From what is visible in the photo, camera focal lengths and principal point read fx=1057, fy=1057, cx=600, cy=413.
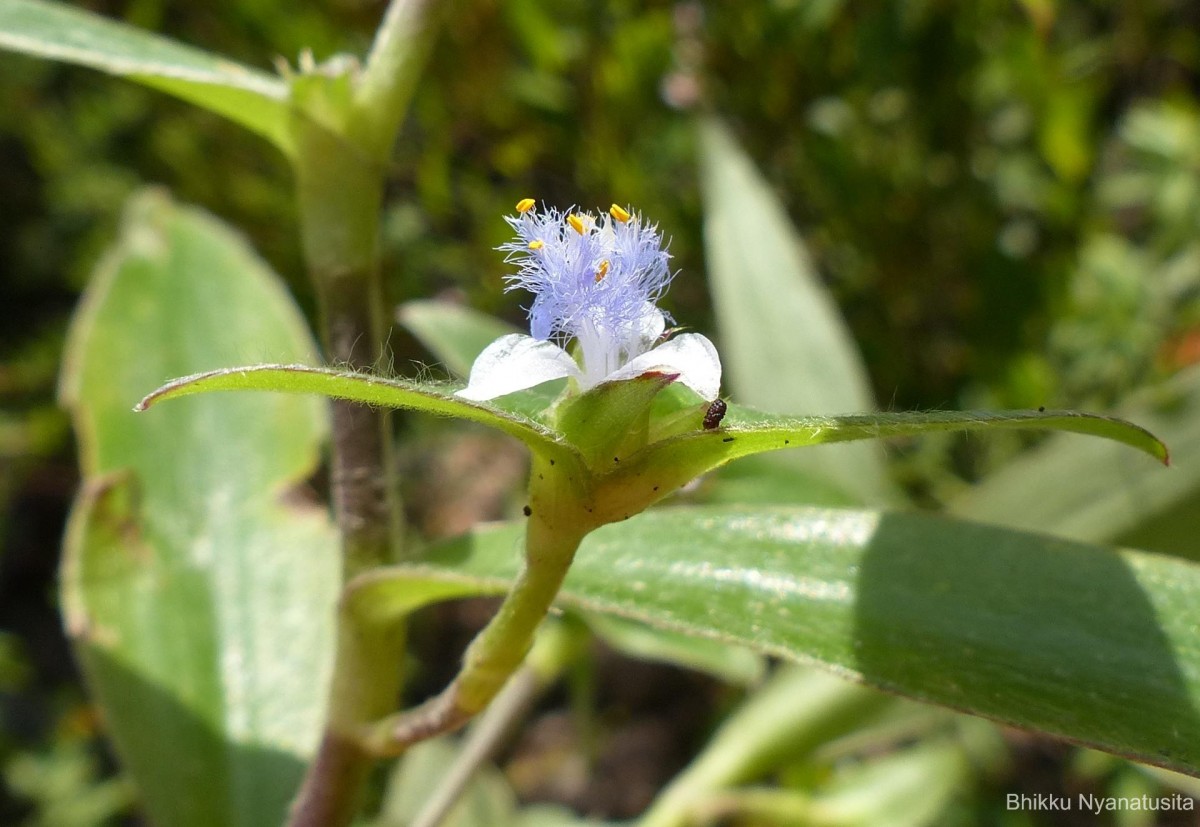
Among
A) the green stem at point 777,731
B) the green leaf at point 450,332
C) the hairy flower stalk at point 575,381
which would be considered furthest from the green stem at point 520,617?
the green stem at point 777,731

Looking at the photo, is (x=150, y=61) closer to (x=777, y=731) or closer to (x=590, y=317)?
(x=590, y=317)

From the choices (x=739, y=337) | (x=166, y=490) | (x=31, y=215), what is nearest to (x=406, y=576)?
(x=166, y=490)

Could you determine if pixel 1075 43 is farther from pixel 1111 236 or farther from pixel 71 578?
pixel 71 578

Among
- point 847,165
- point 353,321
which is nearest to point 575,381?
point 353,321

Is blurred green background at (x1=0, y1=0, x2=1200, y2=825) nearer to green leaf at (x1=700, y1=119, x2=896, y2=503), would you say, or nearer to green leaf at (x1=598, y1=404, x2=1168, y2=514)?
green leaf at (x1=700, y1=119, x2=896, y2=503)

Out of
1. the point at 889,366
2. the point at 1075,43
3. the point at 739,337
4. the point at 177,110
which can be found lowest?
the point at 889,366

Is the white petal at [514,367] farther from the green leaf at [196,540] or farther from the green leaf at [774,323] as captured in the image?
the green leaf at [774,323]
